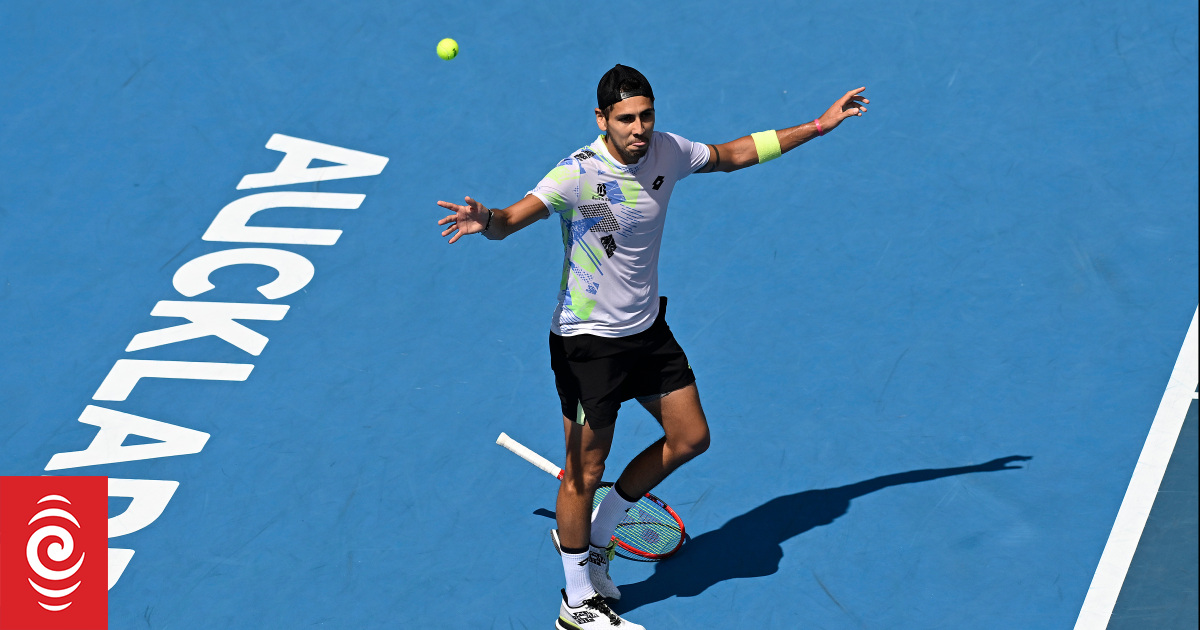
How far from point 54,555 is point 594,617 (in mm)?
3198

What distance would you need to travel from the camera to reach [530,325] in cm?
874

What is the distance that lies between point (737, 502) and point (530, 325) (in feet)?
6.76

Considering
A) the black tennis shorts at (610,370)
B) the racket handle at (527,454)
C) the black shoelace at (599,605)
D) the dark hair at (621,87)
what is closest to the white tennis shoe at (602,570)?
the black shoelace at (599,605)

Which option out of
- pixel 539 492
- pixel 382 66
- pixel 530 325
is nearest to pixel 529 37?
pixel 382 66

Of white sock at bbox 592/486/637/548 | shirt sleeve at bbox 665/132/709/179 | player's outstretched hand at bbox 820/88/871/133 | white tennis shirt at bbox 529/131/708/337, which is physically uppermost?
player's outstretched hand at bbox 820/88/871/133

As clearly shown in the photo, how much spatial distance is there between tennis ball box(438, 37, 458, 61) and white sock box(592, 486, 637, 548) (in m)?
5.26

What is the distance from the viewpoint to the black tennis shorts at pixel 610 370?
6.29 metres

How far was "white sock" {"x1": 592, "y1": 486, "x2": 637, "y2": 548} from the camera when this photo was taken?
6.76 m

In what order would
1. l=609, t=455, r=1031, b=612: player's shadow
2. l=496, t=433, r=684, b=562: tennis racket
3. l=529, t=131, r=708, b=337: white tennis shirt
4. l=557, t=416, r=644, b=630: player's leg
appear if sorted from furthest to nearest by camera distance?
l=496, t=433, r=684, b=562: tennis racket < l=609, t=455, r=1031, b=612: player's shadow < l=557, t=416, r=644, b=630: player's leg < l=529, t=131, r=708, b=337: white tennis shirt

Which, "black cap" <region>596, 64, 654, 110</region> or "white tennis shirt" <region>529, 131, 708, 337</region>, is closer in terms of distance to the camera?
"black cap" <region>596, 64, 654, 110</region>

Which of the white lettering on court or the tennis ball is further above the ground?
the tennis ball

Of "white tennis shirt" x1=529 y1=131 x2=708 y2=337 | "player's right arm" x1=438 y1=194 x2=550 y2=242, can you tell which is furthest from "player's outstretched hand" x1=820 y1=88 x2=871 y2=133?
"player's right arm" x1=438 y1=194 x2=550 y2=242

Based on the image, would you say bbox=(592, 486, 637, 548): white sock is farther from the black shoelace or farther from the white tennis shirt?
the white tennis shirt

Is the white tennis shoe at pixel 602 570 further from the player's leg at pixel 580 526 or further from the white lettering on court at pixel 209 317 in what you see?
the white lettering on court at pixel 209 317
